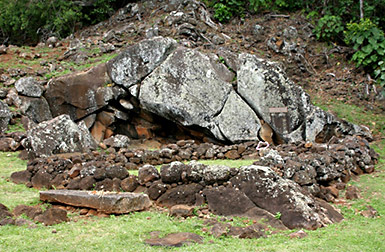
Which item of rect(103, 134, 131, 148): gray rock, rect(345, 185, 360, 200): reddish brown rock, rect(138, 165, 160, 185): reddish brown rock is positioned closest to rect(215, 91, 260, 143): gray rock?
rect(103, 134, 131, 148): gray rock

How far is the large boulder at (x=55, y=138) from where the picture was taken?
39.0 ft

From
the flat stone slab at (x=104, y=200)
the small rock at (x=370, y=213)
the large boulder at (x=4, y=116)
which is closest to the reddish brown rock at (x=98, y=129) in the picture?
the large boulder at (x=4, y=116)

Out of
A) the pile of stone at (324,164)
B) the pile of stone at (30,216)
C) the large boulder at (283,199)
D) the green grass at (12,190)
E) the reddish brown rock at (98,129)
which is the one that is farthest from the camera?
the reddish brown rock at (98,129)

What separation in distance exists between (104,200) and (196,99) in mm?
9090

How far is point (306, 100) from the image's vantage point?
635 inches

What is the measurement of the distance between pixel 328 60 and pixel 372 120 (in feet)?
17.8

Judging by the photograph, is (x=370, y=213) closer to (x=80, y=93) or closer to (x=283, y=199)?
(x=283, y=199)

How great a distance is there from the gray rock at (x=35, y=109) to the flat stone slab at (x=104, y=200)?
910cm

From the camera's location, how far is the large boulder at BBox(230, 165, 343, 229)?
22.6ft

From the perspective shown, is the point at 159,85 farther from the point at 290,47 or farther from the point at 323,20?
the point at 323,20

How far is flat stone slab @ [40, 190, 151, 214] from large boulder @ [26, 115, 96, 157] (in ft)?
14.6

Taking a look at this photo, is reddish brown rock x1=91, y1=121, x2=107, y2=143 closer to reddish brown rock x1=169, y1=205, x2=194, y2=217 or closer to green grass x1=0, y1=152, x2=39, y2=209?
green grass x1=0, y1=152, x2=39, y2=209

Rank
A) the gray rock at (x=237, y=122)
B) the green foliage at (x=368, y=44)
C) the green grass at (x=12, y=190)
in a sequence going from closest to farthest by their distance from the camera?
1. the green grass at (x=12, y=190)
2. the gray rock at (x=237, y=122)
3. the green foliage at (x=368, y=44)

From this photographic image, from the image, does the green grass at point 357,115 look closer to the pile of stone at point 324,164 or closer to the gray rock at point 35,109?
the pile of stone at point 324,164
